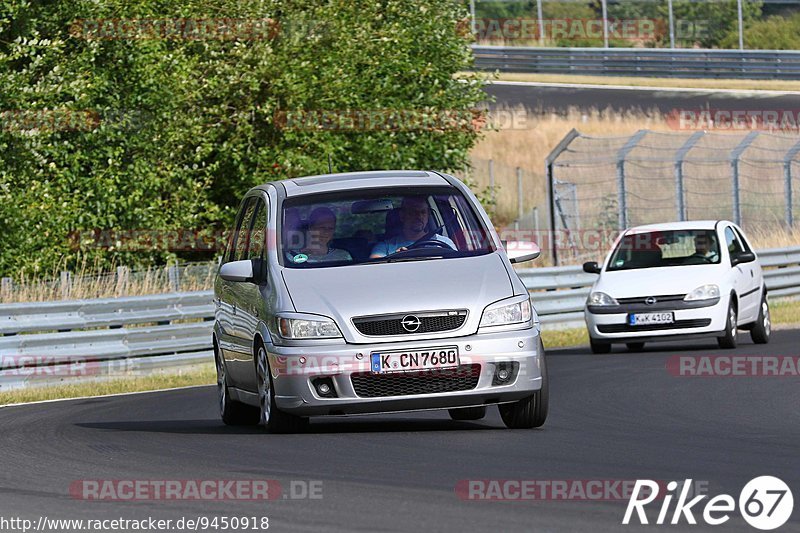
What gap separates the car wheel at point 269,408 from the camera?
11.2 m

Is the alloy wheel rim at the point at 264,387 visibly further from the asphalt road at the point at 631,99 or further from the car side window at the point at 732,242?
the asphalt road at the point at 631,99

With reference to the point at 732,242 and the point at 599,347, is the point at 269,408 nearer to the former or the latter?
the point at 599,347

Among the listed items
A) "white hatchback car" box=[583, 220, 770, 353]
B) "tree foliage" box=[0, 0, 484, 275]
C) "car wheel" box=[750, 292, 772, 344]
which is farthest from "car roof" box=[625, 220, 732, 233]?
"tree foliage" box=[0, 0, 484, 275]

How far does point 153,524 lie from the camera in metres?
7.45

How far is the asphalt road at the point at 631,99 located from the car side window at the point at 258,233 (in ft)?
117

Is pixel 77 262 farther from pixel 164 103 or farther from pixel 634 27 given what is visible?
pixel 634 27

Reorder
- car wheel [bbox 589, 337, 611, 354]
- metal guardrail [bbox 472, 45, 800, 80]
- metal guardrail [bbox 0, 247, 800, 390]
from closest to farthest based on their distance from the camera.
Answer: metal guardrail [bbox 0, 247, 800, 390] → car wheel [bbox 589, 337, 611, 354] → metal guardrail [bbox 472, 45, 800, 80]

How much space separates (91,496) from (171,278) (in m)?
14.9

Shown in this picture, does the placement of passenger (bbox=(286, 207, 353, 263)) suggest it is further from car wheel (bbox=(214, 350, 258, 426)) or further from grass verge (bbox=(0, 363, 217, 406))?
grass verge (bbox=(0, 363, 217, 406))

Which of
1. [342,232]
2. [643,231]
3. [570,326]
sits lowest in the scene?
[570,326]

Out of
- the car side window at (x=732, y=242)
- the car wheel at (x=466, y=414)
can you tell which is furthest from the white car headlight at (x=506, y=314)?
the car side window at (x=732, y=242)

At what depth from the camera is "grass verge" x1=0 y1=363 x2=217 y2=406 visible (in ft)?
58.6

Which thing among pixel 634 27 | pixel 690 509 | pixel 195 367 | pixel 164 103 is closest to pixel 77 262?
pixel 164 103

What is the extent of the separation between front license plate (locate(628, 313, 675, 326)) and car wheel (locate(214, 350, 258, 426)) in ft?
26.1
